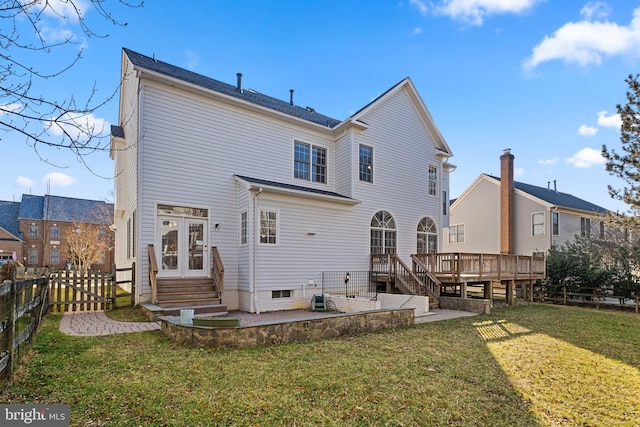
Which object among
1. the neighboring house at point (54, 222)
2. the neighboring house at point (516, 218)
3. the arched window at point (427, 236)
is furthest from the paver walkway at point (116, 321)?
the neighboring house at point (54, 222)

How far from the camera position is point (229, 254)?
12148mm

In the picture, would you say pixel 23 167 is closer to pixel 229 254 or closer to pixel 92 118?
pixel 92 118

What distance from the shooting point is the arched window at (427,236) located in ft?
56.3

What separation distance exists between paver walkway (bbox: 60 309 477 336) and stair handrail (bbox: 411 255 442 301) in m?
1.35

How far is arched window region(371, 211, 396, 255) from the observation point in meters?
15.5

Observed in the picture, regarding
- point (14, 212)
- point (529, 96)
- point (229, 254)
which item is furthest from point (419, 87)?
point (14, 212)

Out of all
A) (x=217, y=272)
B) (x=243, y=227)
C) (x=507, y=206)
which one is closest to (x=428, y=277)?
(x=243, y=227)

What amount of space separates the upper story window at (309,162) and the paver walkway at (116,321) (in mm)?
5780

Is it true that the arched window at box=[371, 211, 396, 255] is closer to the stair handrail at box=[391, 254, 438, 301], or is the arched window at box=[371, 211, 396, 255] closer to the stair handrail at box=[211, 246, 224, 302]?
the stair handrail at box=[391, 254, 438, 301]

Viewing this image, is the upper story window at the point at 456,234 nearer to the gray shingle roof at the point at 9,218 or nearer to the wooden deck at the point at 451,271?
the wooden deck at the point at 451,271

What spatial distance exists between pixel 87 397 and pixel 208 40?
32.6 feet

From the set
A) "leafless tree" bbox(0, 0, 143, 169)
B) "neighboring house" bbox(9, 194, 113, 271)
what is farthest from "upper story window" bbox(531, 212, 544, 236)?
"neighboring house" bbox(9, 194, 113, 271)

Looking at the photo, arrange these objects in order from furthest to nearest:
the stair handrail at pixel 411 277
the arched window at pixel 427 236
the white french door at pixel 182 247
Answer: the arched window at pixel 427 236, the stair handrail at pixel 411 277, the white french door at pixel 182 247

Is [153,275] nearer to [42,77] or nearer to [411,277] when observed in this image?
[42,77]
